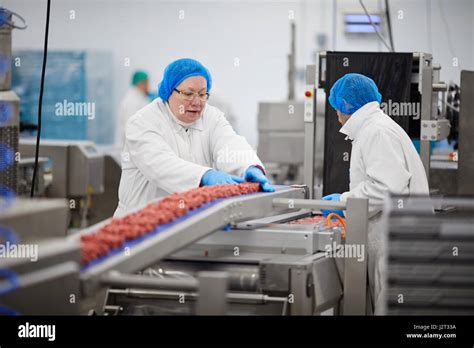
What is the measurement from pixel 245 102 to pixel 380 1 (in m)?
1.97

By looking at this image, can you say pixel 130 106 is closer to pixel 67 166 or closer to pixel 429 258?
pixel 67 166

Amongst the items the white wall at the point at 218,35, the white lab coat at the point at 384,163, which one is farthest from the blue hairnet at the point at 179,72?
the white wall at the point at 218,35

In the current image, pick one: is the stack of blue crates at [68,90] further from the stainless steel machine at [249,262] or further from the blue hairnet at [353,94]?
the stainless steel machine at [249,262]

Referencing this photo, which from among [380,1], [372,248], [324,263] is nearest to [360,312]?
[324,263]

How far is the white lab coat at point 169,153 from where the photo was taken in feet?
9.02

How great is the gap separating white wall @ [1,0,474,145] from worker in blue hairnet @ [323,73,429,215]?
4.99 metres

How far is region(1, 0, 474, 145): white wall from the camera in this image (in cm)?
807

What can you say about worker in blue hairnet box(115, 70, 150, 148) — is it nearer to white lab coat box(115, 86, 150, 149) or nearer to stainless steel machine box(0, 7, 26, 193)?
white lab coat box(115, 86, 150, 149)

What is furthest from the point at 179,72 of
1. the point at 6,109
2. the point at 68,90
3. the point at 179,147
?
the point at 68,90

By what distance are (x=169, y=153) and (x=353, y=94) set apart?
820 millimetres

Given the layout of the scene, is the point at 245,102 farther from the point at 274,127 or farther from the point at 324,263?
the point at 324,263

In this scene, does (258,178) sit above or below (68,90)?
below

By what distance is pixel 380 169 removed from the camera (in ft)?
9.32
